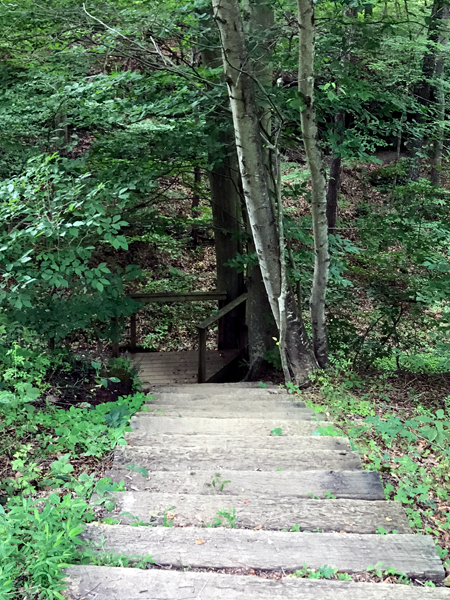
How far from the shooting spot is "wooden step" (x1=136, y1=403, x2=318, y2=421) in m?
4.17

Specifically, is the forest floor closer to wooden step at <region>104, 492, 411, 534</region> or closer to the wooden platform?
wooden step at <region>104, 492, 411, 534</region>

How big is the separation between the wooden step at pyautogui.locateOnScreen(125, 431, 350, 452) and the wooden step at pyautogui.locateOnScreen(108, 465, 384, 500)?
1.17 feet

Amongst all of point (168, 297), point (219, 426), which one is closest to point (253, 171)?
point (219, 426)

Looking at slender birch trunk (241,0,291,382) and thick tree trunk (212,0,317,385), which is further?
slender birch trunk (241,0,291,382)

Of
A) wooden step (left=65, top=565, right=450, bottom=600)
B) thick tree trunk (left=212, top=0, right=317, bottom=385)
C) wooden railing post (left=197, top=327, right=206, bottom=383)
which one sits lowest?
wooden railing post (left=197, top=327, right=206, bottom=383)

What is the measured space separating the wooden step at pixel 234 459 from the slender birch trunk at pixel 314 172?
2357 millimetres

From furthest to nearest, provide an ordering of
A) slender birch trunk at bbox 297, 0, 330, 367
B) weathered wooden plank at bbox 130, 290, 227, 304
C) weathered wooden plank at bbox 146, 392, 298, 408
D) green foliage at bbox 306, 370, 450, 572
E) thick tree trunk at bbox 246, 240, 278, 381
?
weathered wooden plank at bbox 130, 290, 227, 304, thick tree trunk at bbox 246, 240, 278, 381, weathered wooden plank at bbox 146, 392, 298, 408, slender birch trunk at bbox 297, 0, 330, 367, green foliage at bbox 306, 370, 450, 572

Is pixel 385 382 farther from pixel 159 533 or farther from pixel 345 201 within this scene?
pixel 345 201

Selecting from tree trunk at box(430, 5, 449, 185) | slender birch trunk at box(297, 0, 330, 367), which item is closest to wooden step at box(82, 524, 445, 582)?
slender birch trunk at box(297, 0, 330, 367)

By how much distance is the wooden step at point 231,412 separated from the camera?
4.17 metres

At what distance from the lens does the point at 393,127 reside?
6.06 meters

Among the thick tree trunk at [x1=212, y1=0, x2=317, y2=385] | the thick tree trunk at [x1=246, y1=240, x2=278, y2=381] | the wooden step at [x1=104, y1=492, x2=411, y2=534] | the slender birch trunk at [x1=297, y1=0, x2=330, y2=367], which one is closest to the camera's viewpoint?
the wooden step at [x1=104, y1=492, x2=411, y2=534]

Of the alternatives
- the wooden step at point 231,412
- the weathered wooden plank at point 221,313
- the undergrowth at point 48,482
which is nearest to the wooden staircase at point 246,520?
the undergrowth at point 48,482

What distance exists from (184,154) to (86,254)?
2.55m
